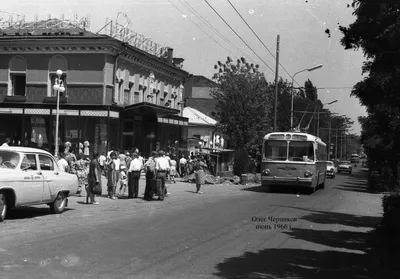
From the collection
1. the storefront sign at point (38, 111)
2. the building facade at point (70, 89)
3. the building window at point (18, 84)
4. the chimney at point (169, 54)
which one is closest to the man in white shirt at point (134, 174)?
the building facade at point (70, 89)

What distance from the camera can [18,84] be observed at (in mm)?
33625

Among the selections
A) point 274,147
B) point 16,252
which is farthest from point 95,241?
point 274,147

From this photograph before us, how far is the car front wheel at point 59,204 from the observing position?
46.1 ft

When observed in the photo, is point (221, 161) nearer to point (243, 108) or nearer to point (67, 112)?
point (243, 108)

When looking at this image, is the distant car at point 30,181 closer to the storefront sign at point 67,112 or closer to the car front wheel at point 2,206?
the car front wheel at point 2,206

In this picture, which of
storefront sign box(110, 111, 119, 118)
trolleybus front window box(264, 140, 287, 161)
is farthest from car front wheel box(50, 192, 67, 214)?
storefront sign box(110, 111, 119, 118)

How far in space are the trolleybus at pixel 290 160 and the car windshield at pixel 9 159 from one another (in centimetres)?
1387

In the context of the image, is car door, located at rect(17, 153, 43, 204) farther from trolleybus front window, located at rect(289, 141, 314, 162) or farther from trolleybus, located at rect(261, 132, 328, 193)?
trolleybus front window, located at rect(289, 141, 314, 162)

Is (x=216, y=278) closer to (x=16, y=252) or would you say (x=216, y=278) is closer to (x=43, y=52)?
(x=16, y=252)

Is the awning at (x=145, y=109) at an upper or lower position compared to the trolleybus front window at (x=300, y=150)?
upper

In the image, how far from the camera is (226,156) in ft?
126

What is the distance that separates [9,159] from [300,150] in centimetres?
1496

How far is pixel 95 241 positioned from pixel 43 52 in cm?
2516

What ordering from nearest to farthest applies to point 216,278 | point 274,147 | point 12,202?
point 216,278 < point 12,202 < point 274,147
